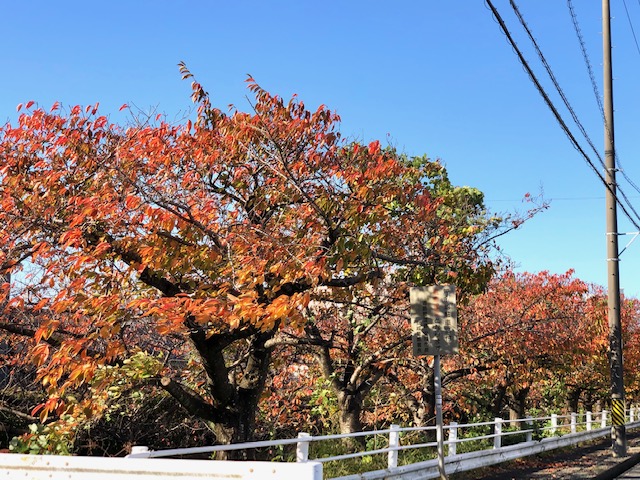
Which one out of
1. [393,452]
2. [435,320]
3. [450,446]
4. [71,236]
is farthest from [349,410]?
[71,236]

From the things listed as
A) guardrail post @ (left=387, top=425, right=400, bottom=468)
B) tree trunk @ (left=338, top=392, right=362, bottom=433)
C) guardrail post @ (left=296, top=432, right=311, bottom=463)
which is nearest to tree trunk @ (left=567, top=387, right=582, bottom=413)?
tree trunk @ (left=338, top=392, right=362, bottom=433)

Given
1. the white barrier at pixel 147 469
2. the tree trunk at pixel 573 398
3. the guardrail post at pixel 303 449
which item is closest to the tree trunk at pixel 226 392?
the guardrail post at pixel 303 449

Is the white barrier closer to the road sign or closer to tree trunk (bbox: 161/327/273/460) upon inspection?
tree trunk (bbox: 161/327/273/460)

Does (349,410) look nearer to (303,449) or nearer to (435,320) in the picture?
(435,320)

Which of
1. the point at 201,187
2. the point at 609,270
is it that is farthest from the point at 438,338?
the point at 609,270

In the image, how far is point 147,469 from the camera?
4.45 metres

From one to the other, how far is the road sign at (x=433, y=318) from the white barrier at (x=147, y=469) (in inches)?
256

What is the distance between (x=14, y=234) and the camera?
32.0 feet

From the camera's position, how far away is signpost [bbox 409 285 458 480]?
10.6 meters

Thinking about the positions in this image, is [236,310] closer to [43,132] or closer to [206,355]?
[206,355]

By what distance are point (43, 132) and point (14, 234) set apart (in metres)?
1.93

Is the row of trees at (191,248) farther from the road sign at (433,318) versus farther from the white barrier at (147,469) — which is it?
the white barrier at (147,469)

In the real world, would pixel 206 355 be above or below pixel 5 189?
below

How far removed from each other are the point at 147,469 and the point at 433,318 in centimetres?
689
